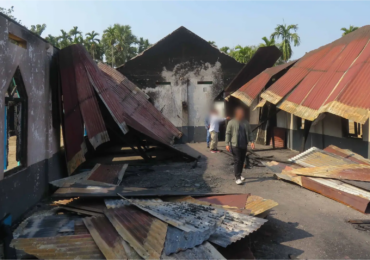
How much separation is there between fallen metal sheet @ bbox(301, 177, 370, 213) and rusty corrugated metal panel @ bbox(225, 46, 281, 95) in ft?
29.8

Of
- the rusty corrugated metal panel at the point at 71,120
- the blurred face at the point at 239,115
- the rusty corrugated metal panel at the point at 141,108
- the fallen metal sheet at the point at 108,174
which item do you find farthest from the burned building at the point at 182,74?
the rusty corrugated metal panel at the point at 71,120

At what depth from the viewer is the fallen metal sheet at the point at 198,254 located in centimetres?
314

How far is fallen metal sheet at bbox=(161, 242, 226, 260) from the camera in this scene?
124 inches

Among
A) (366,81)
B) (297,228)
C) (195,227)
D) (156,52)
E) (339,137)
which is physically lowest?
(297,228)

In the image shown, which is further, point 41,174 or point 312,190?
point 312,190

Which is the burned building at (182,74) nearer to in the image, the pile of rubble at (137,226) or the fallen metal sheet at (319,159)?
the fallen metal sheet at (319,159)

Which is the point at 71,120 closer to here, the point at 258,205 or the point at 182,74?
the point at 258,205

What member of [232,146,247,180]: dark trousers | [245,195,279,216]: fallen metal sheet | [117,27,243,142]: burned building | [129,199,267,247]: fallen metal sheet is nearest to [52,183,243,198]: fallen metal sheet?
[129,199,267,247]: fallen metal sheet

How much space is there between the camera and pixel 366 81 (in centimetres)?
704

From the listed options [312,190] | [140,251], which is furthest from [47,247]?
[312,190]

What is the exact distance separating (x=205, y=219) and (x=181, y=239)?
653mm

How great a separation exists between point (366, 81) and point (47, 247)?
7148 mm

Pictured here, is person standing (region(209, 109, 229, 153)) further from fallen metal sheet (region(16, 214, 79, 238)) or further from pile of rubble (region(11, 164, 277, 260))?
fallen metal sheet (region(16, 214, 79, 238))

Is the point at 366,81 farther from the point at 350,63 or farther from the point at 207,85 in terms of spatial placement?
the point at 207,85
